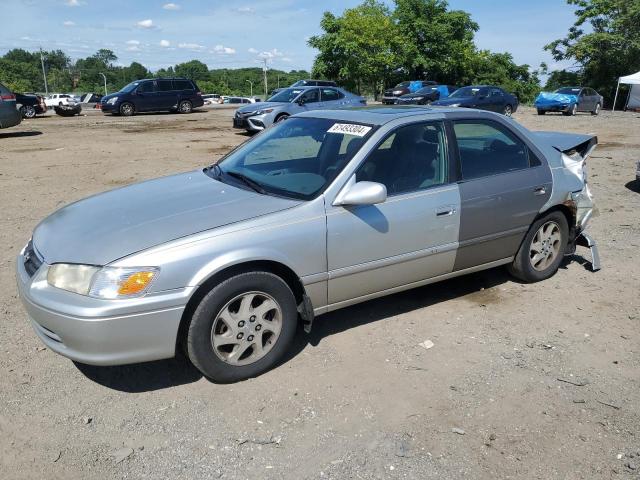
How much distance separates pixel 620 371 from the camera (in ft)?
11.7

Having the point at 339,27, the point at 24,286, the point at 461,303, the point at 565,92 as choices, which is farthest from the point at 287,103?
the point at 339,27

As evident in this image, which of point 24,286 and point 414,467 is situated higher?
point 24,286

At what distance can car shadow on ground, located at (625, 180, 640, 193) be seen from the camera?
888cm

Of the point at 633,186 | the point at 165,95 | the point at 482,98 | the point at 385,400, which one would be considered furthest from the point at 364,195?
the point at 165,95

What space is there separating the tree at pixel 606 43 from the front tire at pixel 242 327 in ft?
139

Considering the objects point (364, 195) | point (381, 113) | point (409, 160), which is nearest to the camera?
point (364, 195)

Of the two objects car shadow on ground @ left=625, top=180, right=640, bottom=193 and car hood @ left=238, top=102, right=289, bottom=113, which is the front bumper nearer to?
car shadow on ground @ left=625, top=180, right=640, bottom=193

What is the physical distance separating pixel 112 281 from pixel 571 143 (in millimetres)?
4188

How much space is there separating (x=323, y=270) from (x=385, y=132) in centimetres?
108

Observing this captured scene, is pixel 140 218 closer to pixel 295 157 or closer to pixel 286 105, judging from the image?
pixel 295 157

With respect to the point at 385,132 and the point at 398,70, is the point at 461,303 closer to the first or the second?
the point at 385,132

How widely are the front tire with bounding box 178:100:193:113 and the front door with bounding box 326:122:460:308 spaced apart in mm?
24199

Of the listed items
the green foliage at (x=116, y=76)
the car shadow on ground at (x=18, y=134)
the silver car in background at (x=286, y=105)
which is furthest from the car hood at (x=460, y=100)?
the green foliage at (x=116, y=76)

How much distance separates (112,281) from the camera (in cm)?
291
